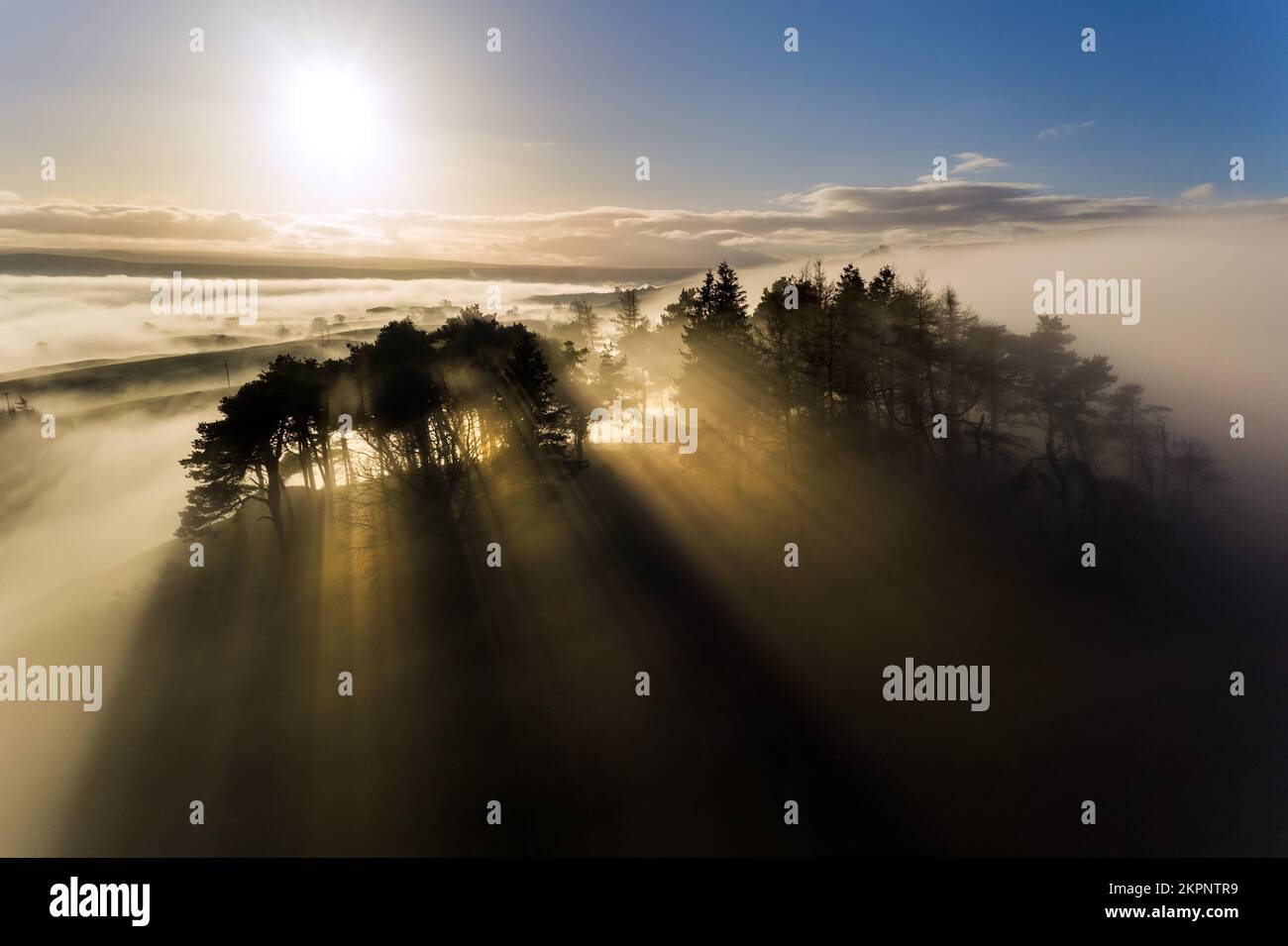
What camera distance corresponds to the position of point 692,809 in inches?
1096

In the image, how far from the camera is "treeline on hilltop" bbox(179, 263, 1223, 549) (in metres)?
45.3

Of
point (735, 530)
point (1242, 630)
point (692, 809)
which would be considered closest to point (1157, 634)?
point (1242, 630)

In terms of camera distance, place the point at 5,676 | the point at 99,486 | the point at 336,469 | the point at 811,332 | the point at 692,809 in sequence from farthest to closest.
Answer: the point at 99,486
the point at 336,469
the point at 811,332
the point at 5,676
the point at 692,809

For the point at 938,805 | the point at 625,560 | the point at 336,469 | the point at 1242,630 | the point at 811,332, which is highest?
the point at 811,332

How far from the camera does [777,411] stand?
48.0 m

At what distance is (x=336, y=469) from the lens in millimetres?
58188

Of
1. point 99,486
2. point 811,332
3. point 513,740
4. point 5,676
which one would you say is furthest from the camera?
point 99,486

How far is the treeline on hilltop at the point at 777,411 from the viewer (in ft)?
149

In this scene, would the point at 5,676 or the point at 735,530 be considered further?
the point at 735,530

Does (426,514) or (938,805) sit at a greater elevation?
(426,514)

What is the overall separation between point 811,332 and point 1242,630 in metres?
31.0

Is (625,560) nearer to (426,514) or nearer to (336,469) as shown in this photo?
(426,514)

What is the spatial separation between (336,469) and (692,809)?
43516 mm

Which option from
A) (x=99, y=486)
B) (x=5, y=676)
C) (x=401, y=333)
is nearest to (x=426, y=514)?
(x=401, y=333)
